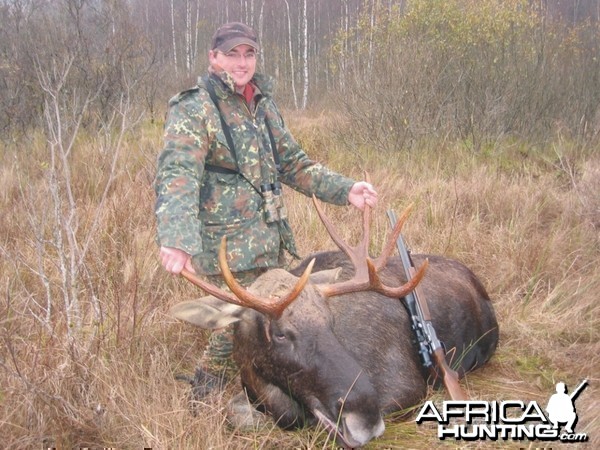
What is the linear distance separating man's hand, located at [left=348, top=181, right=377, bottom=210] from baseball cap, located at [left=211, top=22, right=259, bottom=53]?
3.46 feet

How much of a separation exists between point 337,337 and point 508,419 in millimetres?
1015

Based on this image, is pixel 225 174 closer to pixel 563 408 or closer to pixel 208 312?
pixel 208 312

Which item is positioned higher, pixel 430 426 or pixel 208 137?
pixel 208 137

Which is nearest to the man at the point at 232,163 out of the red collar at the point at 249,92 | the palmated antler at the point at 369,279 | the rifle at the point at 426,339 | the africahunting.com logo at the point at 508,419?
the red collar at the point at 249,92

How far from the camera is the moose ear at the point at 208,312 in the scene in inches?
110

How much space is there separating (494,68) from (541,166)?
202 centimetres

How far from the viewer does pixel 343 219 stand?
6.09 metres

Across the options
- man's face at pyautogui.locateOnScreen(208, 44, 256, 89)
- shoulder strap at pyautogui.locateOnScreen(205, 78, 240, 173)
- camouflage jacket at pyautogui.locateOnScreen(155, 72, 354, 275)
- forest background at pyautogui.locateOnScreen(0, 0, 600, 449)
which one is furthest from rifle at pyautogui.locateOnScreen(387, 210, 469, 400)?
man's face at pyautogui.locateOnScreen(208, 44, 256, 89)

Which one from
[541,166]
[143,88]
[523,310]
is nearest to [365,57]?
[541,166]

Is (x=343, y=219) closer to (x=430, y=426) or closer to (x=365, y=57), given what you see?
(x=430, y=426)

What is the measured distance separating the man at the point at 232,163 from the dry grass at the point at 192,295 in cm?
59

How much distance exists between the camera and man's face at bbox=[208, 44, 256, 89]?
3492 millimetres

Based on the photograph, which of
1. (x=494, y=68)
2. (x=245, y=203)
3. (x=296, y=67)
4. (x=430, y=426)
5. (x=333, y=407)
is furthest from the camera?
(x=296, y=67)

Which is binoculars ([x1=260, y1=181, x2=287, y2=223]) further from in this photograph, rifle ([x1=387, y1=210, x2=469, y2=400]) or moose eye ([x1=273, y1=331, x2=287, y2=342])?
moose eye ([x1=273, y1=331, x2=287, y2=342])
